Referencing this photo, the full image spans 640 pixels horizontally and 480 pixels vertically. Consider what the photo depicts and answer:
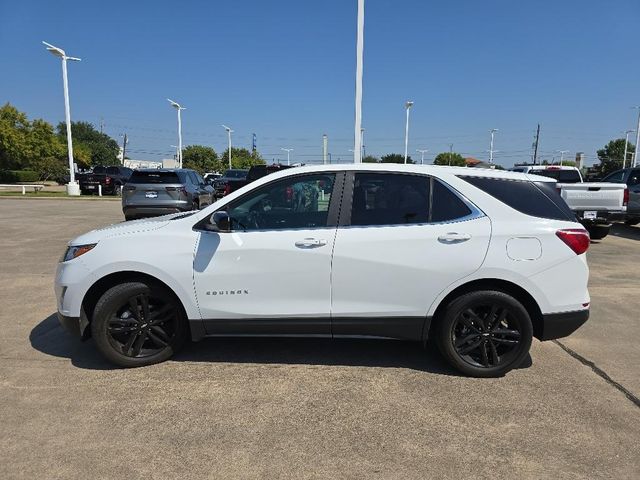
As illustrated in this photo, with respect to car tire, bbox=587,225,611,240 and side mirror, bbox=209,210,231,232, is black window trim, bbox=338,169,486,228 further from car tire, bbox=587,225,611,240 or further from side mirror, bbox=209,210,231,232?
car tire, bbox=587,225,611,240

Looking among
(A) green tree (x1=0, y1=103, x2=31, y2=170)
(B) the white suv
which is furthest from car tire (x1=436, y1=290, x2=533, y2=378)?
(A) green tree (x1=0, y1=103, x2=31, y2=170)

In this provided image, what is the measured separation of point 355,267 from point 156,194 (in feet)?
28.7

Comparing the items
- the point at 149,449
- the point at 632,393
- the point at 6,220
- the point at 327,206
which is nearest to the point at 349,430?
the point at 149,449

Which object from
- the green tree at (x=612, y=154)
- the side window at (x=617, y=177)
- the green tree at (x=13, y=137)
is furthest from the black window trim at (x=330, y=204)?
the green tree at (x=612, y=154)

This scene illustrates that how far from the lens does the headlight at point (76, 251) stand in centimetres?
395

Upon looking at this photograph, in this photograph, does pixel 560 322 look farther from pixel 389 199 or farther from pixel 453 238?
pixel 389 199

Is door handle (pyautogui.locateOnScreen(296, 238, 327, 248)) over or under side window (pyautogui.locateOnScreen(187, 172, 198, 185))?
under

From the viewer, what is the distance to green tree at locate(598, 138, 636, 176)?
4014 inches

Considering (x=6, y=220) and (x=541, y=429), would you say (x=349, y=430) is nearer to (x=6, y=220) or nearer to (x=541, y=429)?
(x=541, y=429)

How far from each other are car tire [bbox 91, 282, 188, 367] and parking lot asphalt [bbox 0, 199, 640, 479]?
0.46 ft

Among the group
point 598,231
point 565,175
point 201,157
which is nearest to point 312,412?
point 598,231

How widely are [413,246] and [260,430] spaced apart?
1749 mm

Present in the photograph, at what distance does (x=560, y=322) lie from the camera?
3873 mm

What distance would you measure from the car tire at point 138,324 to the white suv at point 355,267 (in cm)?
1
